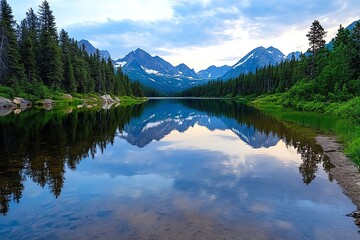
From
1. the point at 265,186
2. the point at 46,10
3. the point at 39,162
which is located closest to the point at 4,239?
the point at 39,162

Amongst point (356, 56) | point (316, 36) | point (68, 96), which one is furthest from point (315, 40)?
point (68, 96)

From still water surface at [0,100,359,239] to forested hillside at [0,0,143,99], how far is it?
51646 millimetres

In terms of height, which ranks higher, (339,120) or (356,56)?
(356,56)

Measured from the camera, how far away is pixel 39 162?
16.5 m

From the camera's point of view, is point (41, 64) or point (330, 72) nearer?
point (330, 72)

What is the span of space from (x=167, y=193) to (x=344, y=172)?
31.6 feet

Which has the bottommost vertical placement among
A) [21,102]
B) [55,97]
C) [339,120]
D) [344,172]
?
[344,172]

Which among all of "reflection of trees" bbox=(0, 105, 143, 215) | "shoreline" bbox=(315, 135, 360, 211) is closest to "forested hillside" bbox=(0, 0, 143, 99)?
"reflection of trees" bbox=(0, 105, 143, 215)

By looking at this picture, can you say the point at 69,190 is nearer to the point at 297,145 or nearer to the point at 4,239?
the point at 4,239

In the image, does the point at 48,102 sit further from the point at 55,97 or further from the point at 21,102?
the point at 21,102

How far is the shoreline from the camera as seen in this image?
40.7ft

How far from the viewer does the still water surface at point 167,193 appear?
357 inches

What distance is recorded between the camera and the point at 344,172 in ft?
49.8

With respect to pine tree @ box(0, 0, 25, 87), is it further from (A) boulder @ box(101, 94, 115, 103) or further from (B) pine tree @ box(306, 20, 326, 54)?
(B) pine tree @ box(306, 20, 326, 54)
